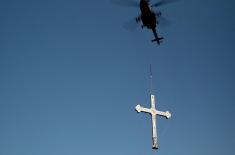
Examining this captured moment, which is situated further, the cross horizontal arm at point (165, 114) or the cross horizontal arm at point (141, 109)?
the cross horizontal arm at point (165, 114)

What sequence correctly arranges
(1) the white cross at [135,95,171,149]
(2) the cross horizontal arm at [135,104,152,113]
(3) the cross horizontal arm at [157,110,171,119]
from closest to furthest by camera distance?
1. (1) the white cross at [135,95,171,149]
2. (2) the cross horizontal arm at [135,104,152,113]
3. (3) the cross horizontal arm at [157,110,171,119]

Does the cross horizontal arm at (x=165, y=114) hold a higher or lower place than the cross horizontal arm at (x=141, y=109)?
higher

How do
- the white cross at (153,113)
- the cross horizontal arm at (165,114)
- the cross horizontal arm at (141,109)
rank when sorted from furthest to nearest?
the cross horizontal arm at (165,114), the cross horizontal arm at (141,109), the white cross at (153,113)

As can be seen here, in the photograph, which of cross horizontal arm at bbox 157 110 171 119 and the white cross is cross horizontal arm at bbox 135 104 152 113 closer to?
the white cross

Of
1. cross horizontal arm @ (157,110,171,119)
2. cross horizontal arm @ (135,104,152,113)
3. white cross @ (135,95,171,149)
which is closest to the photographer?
white cross @ (135,95,171,149)

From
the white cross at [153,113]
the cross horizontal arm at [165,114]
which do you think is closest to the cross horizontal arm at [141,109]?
the white cross at [153,113]

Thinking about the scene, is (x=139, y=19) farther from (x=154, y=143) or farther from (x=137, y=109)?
(x=154, y=143)

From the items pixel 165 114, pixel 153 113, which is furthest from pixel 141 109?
pixel 165 114

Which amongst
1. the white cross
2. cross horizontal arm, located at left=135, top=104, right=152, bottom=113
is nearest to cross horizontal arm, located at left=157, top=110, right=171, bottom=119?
the white cross

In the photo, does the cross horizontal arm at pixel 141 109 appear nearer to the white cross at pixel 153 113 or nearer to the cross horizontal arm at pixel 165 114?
the white cross at pixel 153 113

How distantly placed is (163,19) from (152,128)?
26.0ft

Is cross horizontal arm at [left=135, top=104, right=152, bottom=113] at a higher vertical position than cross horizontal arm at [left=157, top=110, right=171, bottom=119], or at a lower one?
lower

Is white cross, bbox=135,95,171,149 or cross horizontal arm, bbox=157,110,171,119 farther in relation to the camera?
cross horizontal arm, bbox=157,110,171,119

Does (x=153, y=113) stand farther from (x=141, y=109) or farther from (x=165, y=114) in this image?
(x=165, y=114)
